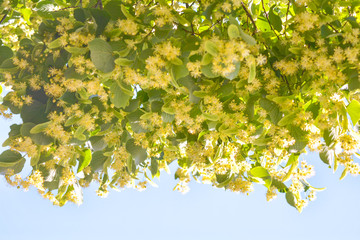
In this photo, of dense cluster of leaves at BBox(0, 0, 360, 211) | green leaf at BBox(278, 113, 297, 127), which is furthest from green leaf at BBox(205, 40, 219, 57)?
green leaf at BBox(278, 113, 297, 127)

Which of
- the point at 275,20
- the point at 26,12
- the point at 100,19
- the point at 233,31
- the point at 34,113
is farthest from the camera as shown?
the point at 26,12

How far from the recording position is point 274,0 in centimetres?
158

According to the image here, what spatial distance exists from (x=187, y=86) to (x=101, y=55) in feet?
0.93

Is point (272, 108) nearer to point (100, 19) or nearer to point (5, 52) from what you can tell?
point (100, 19)

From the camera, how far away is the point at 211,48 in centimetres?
93

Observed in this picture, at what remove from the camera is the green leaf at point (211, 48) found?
0.92m

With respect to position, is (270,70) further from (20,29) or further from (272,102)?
(20,29)

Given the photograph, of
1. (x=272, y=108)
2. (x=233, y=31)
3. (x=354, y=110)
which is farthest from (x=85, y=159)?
(x=354, y=110)

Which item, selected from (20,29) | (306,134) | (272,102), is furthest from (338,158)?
(20,29)

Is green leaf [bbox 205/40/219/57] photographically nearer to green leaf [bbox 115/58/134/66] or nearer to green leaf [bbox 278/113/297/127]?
green leaf [bbox 115/58/134/66]

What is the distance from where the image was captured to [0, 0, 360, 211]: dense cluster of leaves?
1.08 meters

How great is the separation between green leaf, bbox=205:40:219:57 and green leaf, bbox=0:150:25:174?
3.10ft

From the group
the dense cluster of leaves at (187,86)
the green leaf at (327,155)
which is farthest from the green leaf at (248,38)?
the green leaf at (327,155)

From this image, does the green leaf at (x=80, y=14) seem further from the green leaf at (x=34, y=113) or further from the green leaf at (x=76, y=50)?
the green leaf at (x=34, y=113)
